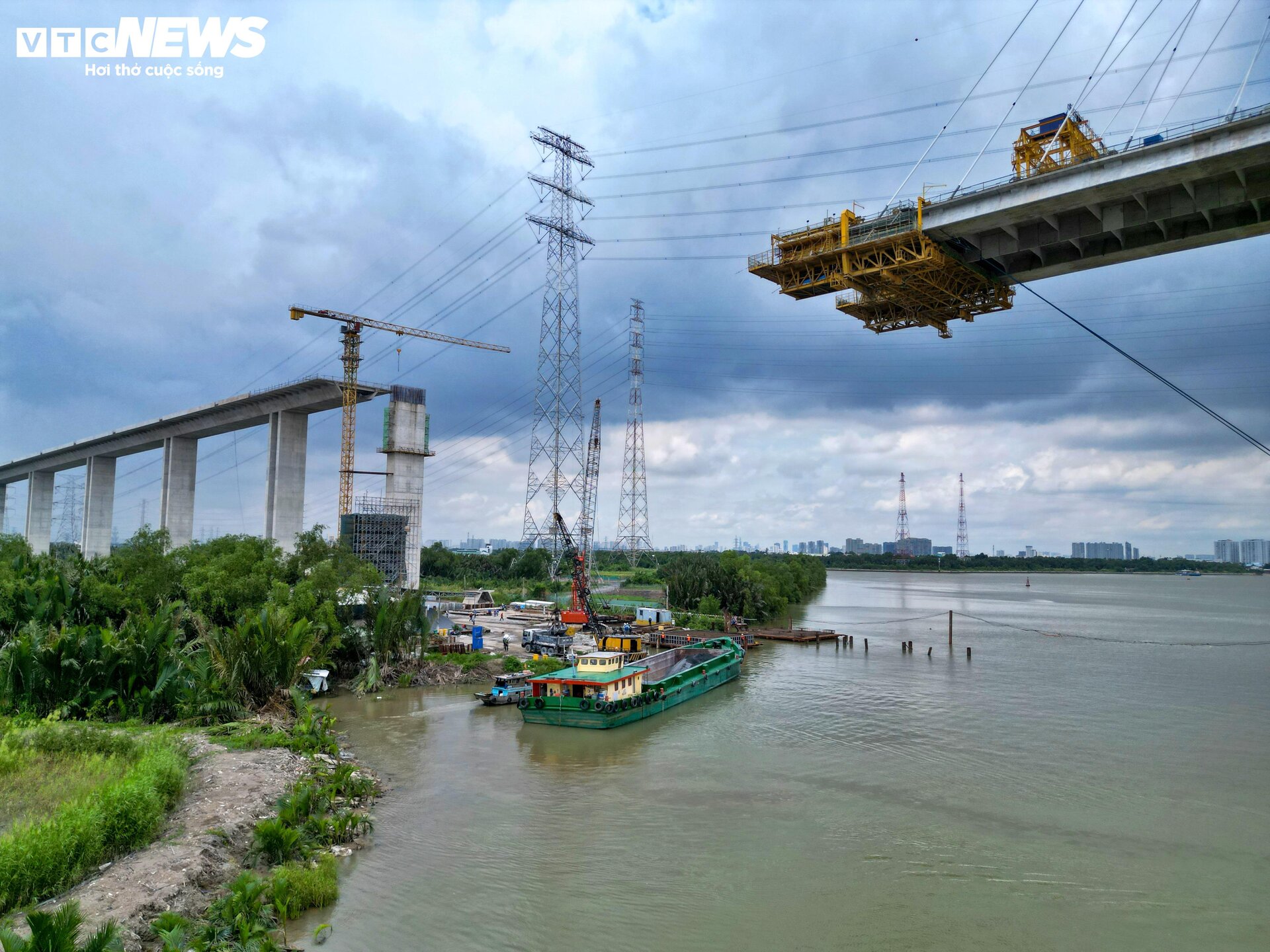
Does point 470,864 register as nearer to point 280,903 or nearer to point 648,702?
point 280,903

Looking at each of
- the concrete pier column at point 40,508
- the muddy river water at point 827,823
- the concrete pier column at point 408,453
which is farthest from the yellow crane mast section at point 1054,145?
the concrete pier column at point 40,508

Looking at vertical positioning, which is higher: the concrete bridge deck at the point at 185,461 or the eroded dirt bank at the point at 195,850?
the concrete bridge deck at the point at 185,461

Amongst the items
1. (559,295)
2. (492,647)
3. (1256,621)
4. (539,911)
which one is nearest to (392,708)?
(492,647)

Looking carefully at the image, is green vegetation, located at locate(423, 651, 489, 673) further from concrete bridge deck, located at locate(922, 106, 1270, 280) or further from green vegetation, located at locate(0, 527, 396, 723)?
concrete bridge deck, located at locate(922, 106, 1270, 280)

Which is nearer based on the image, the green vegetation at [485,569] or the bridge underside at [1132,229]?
the bridge underside at [1132,229]

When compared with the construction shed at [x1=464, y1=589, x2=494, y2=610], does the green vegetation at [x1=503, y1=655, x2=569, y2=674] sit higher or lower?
lower

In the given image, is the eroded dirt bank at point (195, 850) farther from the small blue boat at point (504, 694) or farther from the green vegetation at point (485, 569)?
the green vegetation at point (485, 569)

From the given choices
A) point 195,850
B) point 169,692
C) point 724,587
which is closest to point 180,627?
point 169,692

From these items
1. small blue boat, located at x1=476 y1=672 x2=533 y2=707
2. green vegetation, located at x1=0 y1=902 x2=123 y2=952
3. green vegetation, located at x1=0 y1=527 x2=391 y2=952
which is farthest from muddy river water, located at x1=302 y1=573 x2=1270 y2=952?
green vegetation, located at x1=0 y1=902 x2=123 y2=952
